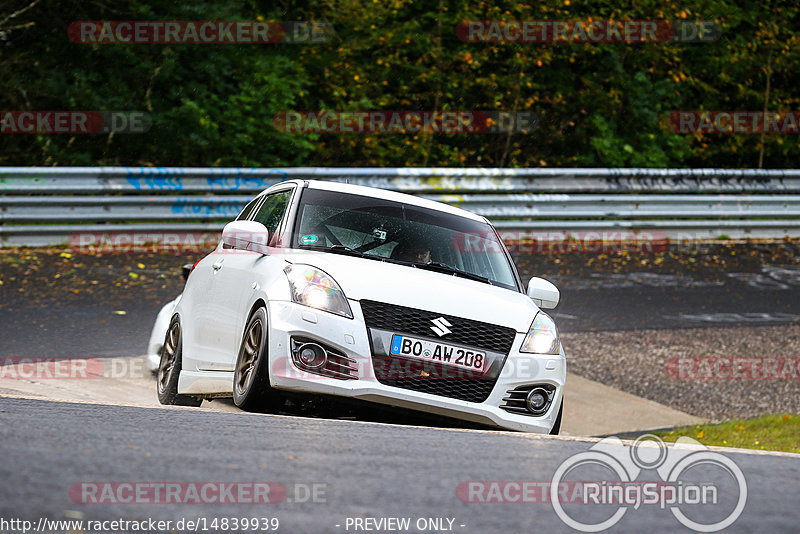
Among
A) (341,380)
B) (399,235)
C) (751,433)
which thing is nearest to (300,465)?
(341,380)

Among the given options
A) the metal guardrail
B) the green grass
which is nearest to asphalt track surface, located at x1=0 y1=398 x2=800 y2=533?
the green grass

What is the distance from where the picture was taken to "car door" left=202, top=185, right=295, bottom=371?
6285 mm

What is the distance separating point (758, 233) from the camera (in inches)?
737

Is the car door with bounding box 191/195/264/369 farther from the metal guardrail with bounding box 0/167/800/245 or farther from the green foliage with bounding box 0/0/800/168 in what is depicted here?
the green foliage with bounding box 0/0/800/168

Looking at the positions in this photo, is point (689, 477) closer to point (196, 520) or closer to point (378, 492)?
point (378, 492)

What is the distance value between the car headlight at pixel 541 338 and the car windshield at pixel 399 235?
63 centimetres

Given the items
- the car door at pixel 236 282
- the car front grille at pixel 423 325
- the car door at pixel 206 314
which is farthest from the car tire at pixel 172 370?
the car front grille at pixel 423 325

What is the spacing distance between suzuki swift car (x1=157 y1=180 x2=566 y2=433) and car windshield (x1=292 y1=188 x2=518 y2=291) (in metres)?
0.01

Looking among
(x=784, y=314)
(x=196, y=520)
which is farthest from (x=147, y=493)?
(x=784, y=314)

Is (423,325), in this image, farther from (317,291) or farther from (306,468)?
(306,468)

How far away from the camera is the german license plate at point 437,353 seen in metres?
5.70

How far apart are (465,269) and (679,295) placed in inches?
292

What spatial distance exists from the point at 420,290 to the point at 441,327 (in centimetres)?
26

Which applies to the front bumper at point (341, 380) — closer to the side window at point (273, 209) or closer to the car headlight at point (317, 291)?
the car headlight at point (317, 291)
